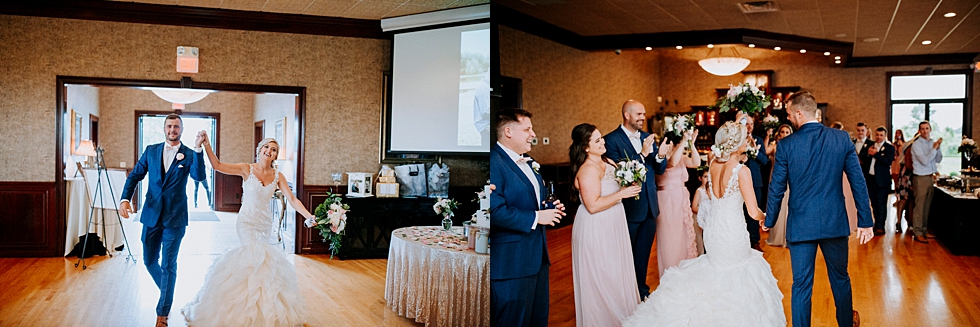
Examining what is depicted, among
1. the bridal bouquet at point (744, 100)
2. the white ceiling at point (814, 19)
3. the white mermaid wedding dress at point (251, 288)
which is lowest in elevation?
the white mermaid wedding dress at point (251, 288)

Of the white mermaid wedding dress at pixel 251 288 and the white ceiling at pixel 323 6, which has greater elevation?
the white ceiling at pixel 323 6

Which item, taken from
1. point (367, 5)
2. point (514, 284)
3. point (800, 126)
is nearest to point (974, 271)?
point (800, 126)

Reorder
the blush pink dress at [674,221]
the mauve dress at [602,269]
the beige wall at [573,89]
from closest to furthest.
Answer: the beige wall at [573,89] → the blush pink dress at [674,221] → the mauve dress at [602,269]

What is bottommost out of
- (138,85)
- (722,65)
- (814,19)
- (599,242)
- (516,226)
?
(599,242)

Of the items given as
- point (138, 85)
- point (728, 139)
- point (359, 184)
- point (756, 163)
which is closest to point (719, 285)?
point (756, 163)

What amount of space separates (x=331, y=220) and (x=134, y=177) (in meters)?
0.71

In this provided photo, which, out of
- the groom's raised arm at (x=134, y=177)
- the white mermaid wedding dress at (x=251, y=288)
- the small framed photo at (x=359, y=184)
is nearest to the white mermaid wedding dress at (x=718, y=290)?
the small framed photo at (x=359, y=184)

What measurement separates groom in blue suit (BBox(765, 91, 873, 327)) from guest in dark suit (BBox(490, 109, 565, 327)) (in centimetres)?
84

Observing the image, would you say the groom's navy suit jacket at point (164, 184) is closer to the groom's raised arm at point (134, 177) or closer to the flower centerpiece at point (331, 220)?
the groom's raised arm at point (134, 177)

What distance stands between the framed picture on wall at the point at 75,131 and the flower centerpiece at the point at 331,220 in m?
0.89

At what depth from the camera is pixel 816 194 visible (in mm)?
2109

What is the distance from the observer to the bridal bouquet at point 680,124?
2072 millimetres

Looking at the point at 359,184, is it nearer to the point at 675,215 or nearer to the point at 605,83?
the point at 605,83

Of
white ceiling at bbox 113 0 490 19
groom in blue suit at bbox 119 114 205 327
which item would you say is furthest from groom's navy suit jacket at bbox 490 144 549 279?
groom in blue suit at bbox 119 114 205 327
